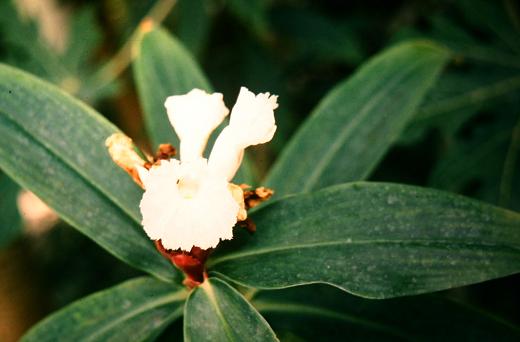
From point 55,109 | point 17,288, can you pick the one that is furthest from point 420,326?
point 17,288

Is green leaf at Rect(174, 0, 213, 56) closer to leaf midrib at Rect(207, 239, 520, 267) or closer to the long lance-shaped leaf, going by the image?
the long lance-shaped leaf

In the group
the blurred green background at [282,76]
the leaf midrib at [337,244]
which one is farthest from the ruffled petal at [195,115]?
the blurred green background at [282,76]

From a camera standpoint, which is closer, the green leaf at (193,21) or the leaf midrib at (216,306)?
the leaf midrib at (216,306)

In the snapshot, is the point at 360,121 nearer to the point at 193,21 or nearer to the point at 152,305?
the point at 152,305

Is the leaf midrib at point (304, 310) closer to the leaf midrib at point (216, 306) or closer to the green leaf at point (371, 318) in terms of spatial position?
the green leaf at point (371, 318)

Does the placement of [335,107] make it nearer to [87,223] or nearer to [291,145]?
[291,145]

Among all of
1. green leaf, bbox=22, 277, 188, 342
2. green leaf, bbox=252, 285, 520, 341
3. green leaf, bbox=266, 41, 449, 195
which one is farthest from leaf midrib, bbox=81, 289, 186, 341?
green leaf, bbox=266, 41, 449, 195

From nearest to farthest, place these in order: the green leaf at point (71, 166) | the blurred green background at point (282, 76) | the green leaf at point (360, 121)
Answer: the green leaf at point (71, 166) < the green leaf at point (360, 121) < the blurred green background at point (282, 76)
